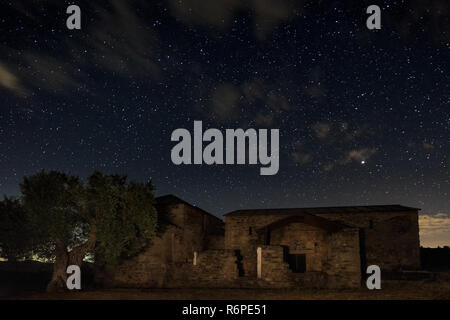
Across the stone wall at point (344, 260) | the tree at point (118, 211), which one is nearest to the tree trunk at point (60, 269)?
the tree at point (118, 211)

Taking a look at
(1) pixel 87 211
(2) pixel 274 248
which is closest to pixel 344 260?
(2) pixel 274 248

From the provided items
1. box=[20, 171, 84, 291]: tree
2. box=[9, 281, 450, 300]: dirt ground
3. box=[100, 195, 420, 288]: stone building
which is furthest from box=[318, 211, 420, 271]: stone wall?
box=[20, 171, 84, 291]: tree

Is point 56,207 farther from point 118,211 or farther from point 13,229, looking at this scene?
point 13,229

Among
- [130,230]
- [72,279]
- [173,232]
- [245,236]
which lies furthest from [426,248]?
[72,279]

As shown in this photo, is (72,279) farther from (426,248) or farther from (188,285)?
(426,248)

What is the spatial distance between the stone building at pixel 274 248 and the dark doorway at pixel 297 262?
0.24ft

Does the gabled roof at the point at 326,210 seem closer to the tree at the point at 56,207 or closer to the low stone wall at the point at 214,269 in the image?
the low stone wall at the point at 214,269

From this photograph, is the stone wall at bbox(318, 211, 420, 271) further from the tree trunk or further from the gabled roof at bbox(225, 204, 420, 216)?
the tree trunk

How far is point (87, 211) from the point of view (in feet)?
67.9

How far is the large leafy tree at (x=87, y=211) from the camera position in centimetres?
2014

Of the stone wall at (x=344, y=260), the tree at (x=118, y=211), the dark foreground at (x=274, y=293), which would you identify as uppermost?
the tree at (x=118, y=211)

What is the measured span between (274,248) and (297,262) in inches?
227

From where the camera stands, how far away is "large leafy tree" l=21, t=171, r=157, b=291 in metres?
20.1

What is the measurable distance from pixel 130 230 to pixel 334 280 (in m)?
12.5
